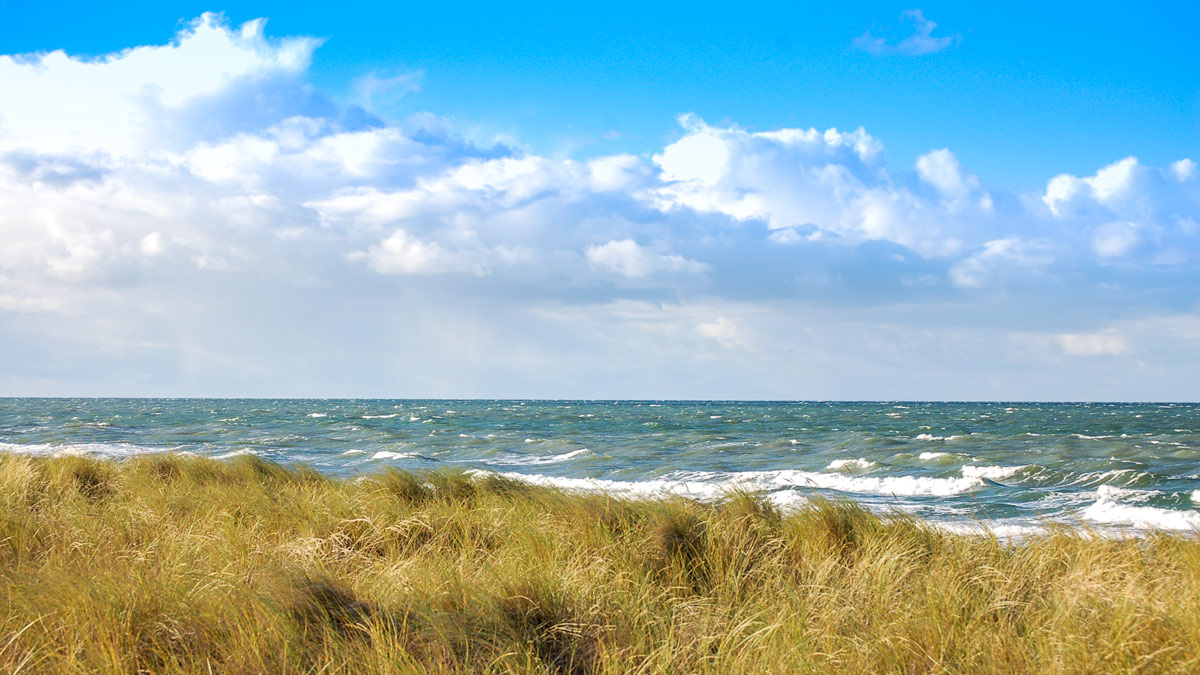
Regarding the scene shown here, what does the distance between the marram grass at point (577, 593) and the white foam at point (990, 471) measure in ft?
40.7

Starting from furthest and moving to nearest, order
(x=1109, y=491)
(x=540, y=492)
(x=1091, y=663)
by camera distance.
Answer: (x=1109, y=491), (x=540, y=492), (x=1091, y=663)

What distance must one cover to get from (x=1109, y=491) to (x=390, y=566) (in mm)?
14755

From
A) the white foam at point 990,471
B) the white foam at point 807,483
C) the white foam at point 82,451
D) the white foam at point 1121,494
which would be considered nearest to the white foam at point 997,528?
the white foam at point 807,483

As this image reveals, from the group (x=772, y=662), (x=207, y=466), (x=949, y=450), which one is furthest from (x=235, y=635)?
(x=949, y=450)

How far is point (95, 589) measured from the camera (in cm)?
381

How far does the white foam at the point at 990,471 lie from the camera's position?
1784cm

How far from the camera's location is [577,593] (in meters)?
4.27

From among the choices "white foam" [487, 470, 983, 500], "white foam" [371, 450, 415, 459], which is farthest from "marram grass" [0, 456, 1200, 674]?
"white foam" [371, 450, 415, 459]

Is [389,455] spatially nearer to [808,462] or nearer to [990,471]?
[808,462]

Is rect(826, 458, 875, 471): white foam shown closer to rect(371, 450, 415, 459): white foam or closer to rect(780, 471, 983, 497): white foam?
rect(780, 471, 983, 497): white foam

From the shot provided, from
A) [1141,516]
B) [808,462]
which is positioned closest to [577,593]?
[1141,516]

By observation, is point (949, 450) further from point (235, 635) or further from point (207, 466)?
point (235, 635)

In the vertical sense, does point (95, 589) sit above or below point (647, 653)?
above

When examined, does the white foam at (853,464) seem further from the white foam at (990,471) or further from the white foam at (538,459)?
the white foam at (538,459)
